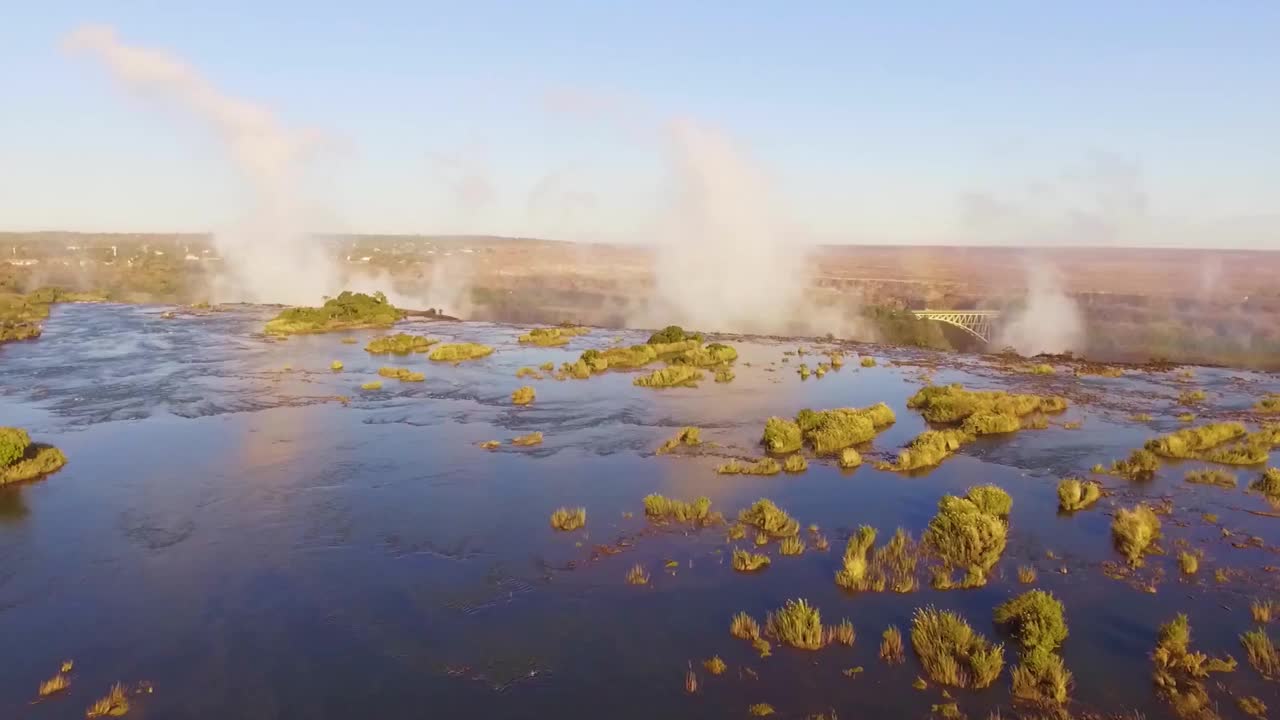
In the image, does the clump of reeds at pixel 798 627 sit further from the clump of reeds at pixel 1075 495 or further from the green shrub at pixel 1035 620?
the clump of reeds at pixel 1075 495

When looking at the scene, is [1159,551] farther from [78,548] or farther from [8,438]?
[8,438]

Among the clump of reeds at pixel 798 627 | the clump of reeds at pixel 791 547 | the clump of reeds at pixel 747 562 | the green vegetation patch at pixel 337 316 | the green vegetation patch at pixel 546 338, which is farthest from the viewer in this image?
the green vegetation patch at pixel 337 316

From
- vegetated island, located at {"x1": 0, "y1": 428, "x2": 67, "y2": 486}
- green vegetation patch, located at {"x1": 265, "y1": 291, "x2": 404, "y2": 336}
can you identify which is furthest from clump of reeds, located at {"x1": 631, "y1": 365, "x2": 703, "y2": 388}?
green vegetation patch, located at {"x1": 265, "y1": 291, "x2": 404, "y2": 336}

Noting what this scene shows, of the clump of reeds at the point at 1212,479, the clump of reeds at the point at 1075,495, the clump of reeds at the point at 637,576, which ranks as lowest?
A: the clump of reeds at the point at 637,576

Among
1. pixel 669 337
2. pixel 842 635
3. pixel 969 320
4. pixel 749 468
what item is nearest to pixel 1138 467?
pixel 749 468

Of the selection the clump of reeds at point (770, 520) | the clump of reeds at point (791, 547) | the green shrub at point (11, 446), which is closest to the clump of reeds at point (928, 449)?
the clump of reeds at point (770, 520)

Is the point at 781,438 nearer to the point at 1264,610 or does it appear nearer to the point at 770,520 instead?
the point at 770,520
